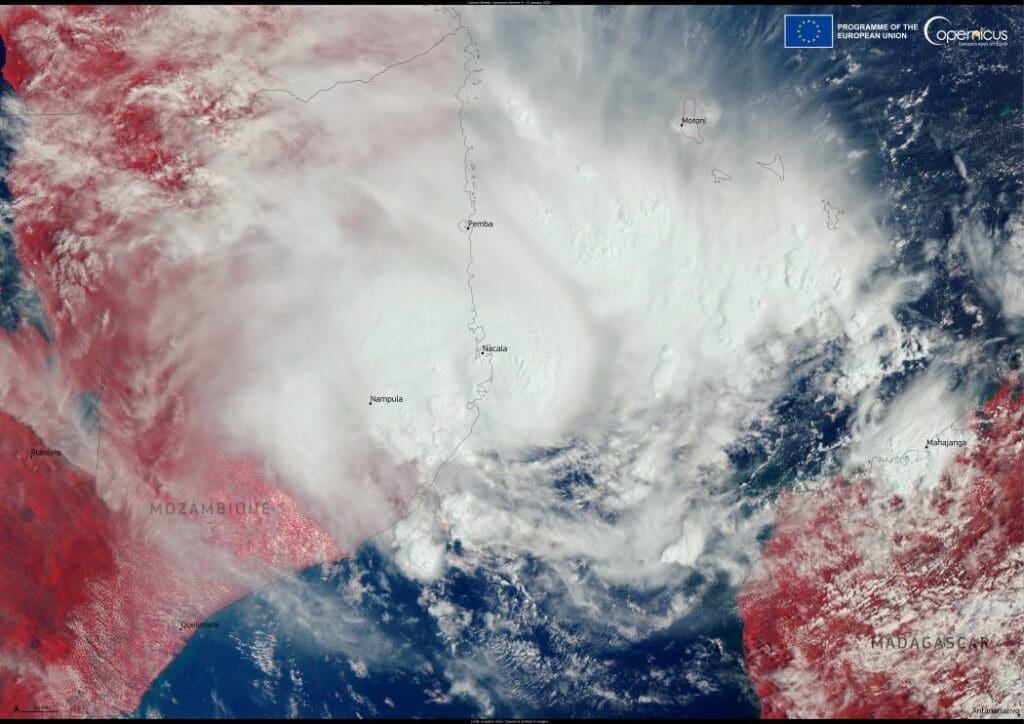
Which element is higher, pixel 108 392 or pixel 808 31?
pixel 808 31

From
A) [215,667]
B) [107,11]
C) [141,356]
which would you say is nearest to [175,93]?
[107,11]

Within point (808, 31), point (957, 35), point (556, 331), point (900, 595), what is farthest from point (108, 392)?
point (957, 35)

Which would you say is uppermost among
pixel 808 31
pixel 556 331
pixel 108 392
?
pixel 808 31

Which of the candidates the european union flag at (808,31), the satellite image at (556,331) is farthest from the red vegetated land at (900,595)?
the european union flag at (808,31)

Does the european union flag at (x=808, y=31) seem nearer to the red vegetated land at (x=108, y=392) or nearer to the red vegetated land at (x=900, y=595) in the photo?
the red vegetated land at (x=900, y=595)

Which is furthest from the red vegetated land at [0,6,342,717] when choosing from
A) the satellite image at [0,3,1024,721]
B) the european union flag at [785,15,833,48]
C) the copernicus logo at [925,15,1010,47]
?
the copernicus logo at [925,15,1010,47]

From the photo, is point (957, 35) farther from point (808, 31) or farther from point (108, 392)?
point (108, 392)

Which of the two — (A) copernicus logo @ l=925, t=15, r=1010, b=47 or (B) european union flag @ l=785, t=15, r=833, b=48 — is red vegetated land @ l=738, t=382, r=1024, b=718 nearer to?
(A) copernicus logo @ l=925, t=15, r=1010, b=47

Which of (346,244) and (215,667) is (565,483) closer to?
(346,244)
